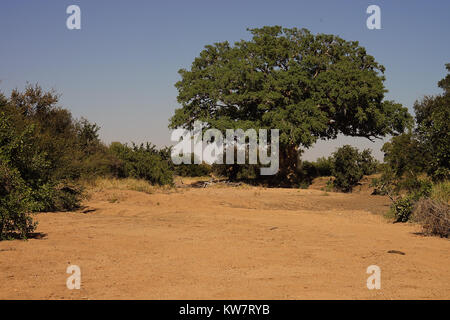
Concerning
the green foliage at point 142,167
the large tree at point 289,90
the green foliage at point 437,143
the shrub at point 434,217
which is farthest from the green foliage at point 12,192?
the large tree at point 289,90

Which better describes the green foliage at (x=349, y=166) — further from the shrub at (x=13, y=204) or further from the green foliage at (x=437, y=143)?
the shrub at (x=13, y=204)

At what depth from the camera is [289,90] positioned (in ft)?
93.5

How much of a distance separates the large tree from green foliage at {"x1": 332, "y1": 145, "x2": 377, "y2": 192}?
6.23 ft

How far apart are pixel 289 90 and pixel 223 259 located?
22.7m

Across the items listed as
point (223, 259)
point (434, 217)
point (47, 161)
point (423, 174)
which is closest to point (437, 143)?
point (423, 174)

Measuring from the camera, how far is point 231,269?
618 cm

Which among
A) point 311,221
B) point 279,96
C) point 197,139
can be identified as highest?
point 279,96

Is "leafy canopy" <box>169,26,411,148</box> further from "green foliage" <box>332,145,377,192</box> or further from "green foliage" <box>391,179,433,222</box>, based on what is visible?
"green foliage" <box>391,179,433,222</box>
